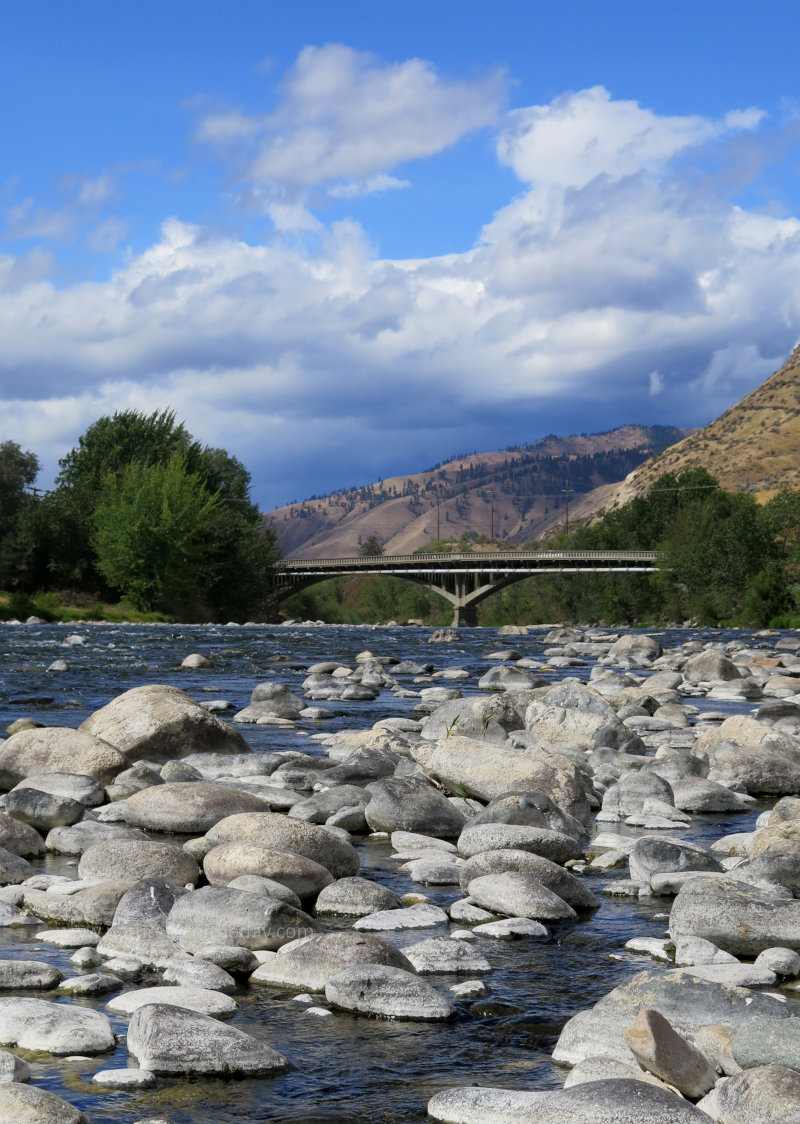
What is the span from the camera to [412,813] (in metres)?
7.62

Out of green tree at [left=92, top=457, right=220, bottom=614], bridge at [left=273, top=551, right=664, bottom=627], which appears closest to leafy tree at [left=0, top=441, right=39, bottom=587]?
green tree at [left=92, top=457, right=220, bottom=614]

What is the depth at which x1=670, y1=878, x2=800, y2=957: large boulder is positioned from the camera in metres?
5.03

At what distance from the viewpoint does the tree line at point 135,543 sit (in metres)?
58.2

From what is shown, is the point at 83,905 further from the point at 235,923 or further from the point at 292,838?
the point at 292,838

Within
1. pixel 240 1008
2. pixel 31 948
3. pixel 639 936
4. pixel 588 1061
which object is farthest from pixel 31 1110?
pixel 639 936

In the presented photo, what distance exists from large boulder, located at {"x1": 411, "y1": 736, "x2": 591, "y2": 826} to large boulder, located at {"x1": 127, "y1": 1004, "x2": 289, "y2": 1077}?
13.8 ft

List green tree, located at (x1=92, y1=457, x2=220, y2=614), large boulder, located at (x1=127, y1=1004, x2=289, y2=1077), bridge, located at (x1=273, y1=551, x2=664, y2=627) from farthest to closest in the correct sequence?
bridge, located at (x1=273, y1=551, x2=664, y2=627) → green tree, located at (x1=92, y1=457, x2=220, y2=614) → large boulder, located at (x1=127, y1=1004, x2=289, y2=1077)

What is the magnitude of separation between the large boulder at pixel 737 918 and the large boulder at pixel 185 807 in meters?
3.22

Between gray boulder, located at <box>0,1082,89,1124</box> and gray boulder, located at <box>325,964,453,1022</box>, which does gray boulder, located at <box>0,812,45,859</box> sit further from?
gray boulder, located at <box>0,1082,89,1124</box>

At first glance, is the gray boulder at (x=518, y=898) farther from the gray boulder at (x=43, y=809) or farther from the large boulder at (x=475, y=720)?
the large boulder at (x=475, y=720)

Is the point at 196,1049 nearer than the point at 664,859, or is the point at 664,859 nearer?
the point at 196,1049

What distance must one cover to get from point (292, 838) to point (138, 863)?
0.86 m

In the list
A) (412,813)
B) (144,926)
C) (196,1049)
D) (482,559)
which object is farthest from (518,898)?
(482,559)

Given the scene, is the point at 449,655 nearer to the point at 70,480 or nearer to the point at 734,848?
the point at 734,848
